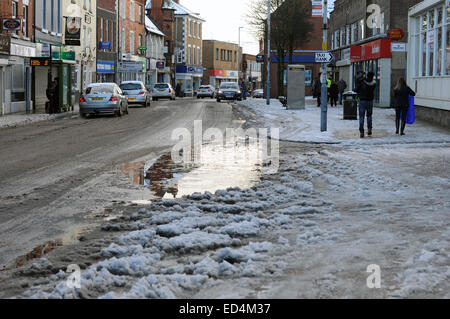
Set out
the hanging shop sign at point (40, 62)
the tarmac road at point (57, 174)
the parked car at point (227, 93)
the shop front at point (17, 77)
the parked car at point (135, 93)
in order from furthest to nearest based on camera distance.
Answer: the parked car at point (227, 93), the parked car at point (135, 93), the hanging shop sign at point (40, 62), the shop front at point (17, 77), the tarmac road at point (57, 174)

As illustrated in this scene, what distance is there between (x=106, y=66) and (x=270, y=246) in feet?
185

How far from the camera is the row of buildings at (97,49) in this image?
34.5m

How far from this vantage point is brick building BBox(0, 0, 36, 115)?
32.5m

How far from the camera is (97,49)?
58500 mm

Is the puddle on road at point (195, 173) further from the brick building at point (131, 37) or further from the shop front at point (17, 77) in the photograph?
the brick building at point (131, 37)

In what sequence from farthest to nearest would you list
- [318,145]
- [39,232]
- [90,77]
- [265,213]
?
[90,77], [318,145], [265,213], [39,232]

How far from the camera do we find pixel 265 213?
816cm

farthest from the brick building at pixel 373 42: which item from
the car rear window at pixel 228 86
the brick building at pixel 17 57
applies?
the brick building at pixel 17 57

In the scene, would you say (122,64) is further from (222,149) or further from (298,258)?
(298,258)

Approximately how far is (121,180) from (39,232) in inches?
154

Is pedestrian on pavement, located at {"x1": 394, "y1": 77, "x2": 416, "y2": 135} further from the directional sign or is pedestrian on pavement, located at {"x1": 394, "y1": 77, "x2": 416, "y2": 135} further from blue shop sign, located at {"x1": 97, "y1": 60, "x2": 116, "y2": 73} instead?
blue shop sign, located at {"x1": 97, "y1": 60, "x2": 116, "y2": 73}

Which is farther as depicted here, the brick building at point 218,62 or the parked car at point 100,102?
the brick building at point 218,62

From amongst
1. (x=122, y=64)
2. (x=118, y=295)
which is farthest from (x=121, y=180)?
(x=122, y=64)

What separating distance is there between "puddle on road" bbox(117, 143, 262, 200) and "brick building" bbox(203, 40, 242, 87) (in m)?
99.2
